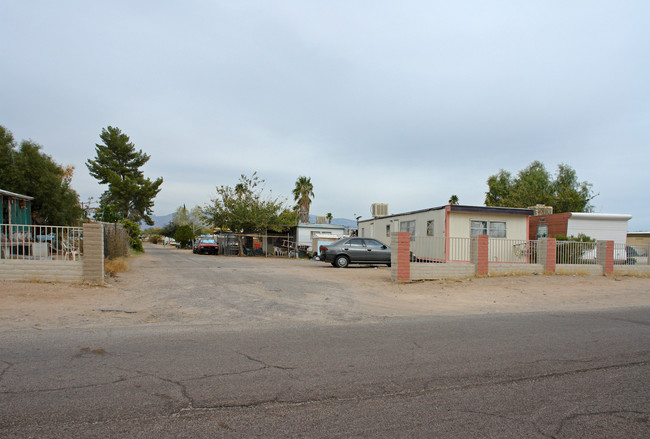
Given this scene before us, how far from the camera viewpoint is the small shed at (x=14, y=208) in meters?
17.9

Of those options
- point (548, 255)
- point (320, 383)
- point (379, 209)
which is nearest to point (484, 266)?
point (548, 255)

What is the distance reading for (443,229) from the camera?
21516mm

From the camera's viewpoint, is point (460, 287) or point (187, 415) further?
point (460, 287)

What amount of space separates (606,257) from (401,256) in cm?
989

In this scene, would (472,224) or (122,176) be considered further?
(122,176)

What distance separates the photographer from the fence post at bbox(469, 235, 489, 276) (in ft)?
51.9

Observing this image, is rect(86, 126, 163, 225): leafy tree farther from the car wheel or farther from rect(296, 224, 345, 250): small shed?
the car wheel

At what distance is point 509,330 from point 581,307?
477 cm

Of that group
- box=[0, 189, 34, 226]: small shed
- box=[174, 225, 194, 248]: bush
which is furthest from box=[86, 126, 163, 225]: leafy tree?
box=[0, 189, 34, 226]: small shed

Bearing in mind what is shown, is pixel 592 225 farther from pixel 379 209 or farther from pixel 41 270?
pixel 41 270

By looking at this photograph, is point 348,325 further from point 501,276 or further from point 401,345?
point 501,276

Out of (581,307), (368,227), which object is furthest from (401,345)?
(368,227)

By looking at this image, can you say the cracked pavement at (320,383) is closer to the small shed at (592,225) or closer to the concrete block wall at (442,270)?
the concrete block wall at (442,270)

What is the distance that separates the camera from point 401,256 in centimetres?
1450
